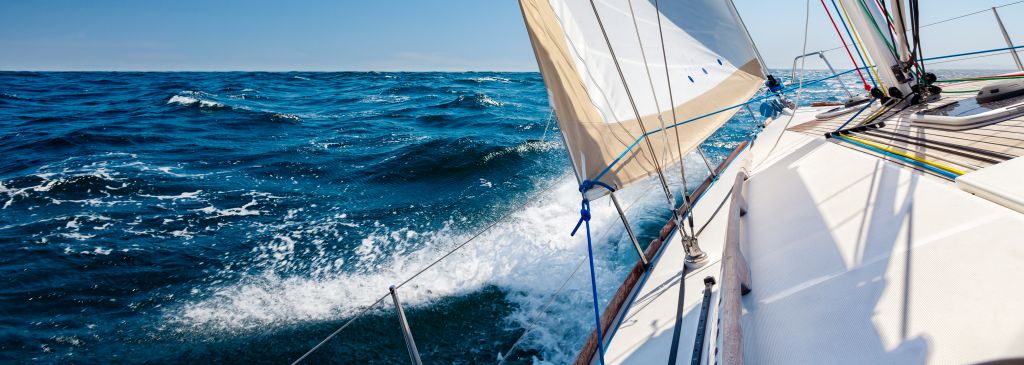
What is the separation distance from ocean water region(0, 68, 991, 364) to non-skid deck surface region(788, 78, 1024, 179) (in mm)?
1635

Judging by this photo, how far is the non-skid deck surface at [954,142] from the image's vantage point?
1914 mm

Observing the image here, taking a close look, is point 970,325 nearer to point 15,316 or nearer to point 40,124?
point 15,316

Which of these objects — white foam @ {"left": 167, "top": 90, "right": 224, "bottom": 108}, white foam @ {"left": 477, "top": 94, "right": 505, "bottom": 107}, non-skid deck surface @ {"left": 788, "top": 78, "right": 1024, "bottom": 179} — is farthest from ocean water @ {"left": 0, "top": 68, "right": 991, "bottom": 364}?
white foam @ {"left": 167, "top": 90, "right": 224, "bottom": 108}

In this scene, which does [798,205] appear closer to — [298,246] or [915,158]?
[915,158]

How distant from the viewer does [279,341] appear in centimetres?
336

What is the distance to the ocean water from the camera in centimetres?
340

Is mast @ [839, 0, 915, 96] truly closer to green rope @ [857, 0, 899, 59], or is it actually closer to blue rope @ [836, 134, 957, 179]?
green rope @ [857, 0, 899, 59]

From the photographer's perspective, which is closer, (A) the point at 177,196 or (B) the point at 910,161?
(B) the point at 910,161

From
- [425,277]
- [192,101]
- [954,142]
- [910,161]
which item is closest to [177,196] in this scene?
[425,277]

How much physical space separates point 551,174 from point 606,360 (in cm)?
589

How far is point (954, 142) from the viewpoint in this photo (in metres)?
2.25

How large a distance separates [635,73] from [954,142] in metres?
1.80

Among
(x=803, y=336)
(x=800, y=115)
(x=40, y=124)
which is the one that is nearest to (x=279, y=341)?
(x=803, y=336)

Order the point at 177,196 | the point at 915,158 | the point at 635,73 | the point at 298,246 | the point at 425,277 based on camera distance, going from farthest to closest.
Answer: the point at 177,196 < the point at 298,246 < the point at 425,277 < the point at 635,73 < the point at 915,158
